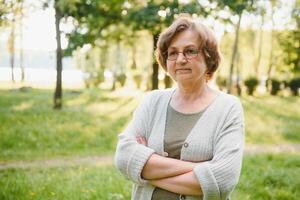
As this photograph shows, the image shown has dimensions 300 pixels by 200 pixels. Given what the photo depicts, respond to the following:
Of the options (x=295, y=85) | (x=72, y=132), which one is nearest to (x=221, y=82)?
(x=295, y=85)

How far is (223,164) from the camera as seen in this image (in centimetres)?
283

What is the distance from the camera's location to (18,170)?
852cm

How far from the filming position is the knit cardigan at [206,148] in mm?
2824

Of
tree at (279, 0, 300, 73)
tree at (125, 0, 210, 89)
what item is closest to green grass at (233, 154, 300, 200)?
tree at (125, 0, 210, 89)

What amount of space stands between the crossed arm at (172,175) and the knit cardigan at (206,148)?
1.7 inches

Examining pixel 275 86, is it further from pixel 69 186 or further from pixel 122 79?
pixel 69 186

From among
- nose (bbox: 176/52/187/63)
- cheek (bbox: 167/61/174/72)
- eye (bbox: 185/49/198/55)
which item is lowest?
cheek (bbox: 167/61/174/72)

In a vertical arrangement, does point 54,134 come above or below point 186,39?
below

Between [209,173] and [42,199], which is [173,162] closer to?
[209,173]

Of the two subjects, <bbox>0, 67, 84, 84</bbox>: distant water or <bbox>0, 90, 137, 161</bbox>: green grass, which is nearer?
<bbox>0, 90, 137, 161</bbox>: green grass

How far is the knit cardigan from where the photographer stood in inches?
111

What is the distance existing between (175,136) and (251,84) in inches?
1263

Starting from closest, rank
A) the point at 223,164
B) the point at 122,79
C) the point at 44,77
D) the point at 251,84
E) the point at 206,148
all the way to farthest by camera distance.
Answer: the point at 223,164 < the point at 206,148 < the point at 251,84 < the point at 122,79 < the point at 44,77

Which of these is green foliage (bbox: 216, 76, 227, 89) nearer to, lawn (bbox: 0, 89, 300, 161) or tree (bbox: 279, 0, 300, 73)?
tree (bbox: 279, 0, 300, 73)
